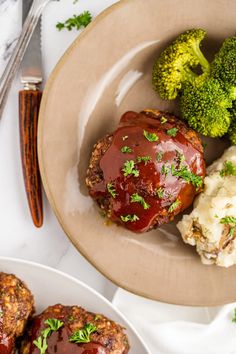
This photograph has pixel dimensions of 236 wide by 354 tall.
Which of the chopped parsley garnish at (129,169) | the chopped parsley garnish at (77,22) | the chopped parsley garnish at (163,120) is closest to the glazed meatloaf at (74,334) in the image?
the chopped parsley garnish at (129,169)

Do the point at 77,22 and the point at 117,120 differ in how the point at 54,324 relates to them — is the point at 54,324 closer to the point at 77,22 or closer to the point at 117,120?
the point at 117,120

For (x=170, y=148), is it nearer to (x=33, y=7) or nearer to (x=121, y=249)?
(x=121, y=249)

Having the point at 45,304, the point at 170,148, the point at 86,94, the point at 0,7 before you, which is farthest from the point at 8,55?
the point at 45,304

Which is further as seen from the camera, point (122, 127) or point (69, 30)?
point (69, 30)

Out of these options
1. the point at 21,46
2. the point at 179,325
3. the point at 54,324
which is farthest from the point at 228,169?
the point at 21,46

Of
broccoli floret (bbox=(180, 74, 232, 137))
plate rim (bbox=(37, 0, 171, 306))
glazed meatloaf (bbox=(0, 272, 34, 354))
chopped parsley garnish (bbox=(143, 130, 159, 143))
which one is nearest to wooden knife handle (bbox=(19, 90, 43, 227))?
plate rim (bbox=(37, 0, 171, 306))
